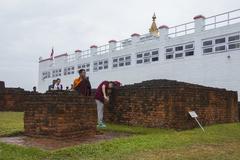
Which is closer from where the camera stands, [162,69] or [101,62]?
[162,69]

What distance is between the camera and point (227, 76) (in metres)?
21.0

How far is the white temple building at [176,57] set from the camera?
21203 millimetres

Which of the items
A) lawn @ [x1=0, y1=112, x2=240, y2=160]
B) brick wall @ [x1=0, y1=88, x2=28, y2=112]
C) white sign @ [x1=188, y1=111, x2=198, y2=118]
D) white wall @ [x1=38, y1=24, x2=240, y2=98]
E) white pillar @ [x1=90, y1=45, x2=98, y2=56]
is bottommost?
lawn @ [x1=0, y1=112, x2=240, y2=160]

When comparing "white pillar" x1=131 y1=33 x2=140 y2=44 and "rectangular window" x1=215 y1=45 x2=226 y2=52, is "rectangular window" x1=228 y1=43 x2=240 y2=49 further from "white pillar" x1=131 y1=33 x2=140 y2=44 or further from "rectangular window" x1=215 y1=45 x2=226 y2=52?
"white pillar" x1=131 y1=33 x2=140 y2=44

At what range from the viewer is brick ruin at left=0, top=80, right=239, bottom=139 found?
8.66m

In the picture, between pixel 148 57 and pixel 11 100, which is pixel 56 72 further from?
pixel 11 100

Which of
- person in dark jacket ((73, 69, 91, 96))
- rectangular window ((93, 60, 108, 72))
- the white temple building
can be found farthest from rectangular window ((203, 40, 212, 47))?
person in dark jacket ((73, 69, 91, 96))

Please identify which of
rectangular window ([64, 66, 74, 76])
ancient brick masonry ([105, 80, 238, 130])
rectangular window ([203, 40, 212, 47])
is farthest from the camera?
rectangular window ([64, 66, 74, 76])

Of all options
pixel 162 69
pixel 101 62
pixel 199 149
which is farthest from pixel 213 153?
pixel 101 62

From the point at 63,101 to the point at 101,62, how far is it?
23.6 meters

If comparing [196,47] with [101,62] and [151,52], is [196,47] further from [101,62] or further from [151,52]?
[101,62]

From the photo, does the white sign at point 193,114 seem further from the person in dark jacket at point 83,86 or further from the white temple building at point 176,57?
the white temple building at point 176,57

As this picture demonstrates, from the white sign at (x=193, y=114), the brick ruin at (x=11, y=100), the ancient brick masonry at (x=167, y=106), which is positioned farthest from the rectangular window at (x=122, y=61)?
the white sign at (x=193, y=114)

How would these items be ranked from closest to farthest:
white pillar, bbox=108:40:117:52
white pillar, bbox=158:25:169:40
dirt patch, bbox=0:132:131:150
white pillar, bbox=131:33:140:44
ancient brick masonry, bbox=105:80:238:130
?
dirt patch, bbox=0:132:131:150
ancient brick masonry, bbox=105:80:238:130
white pillar, bbox=158:25:169:40
white pillar, bbox=131:33:140:44
white pillar, bbox=108:40:117:52
